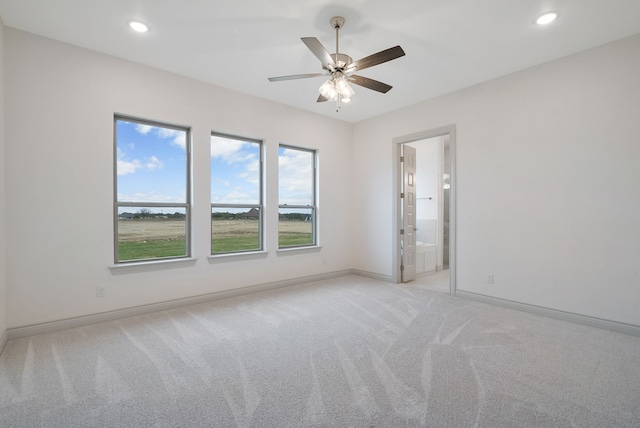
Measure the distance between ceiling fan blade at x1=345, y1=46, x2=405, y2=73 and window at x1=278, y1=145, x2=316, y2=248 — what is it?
253 centimetres

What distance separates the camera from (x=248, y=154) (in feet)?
15.5

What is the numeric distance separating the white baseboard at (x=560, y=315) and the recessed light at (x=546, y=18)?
3.05 meters

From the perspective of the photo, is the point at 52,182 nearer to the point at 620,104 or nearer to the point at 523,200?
the point at 523,200

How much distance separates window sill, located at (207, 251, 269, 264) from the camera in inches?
162

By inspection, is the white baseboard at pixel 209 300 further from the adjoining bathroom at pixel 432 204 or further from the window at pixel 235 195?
the adjoining bathroom at pixel 432 204

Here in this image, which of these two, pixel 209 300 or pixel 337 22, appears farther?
pixel 209 300

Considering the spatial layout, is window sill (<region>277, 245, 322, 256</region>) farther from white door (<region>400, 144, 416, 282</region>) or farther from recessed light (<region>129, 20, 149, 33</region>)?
recessed light (<region>129, 20, 149, 33</region>)

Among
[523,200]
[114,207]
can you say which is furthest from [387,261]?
[114,207]

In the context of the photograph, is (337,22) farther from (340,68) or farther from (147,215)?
(147,215)

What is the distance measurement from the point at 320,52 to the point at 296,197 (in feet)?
9.85

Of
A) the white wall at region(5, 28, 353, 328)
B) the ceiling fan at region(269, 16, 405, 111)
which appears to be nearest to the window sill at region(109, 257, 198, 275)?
the white wall at region(5, 28, 353, 328)

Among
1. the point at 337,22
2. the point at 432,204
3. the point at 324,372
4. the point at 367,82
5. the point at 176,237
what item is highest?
the point at 337,22

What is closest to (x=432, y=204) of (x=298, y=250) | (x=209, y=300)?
(x=298, y=250)

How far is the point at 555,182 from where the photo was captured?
3461 millimetres
